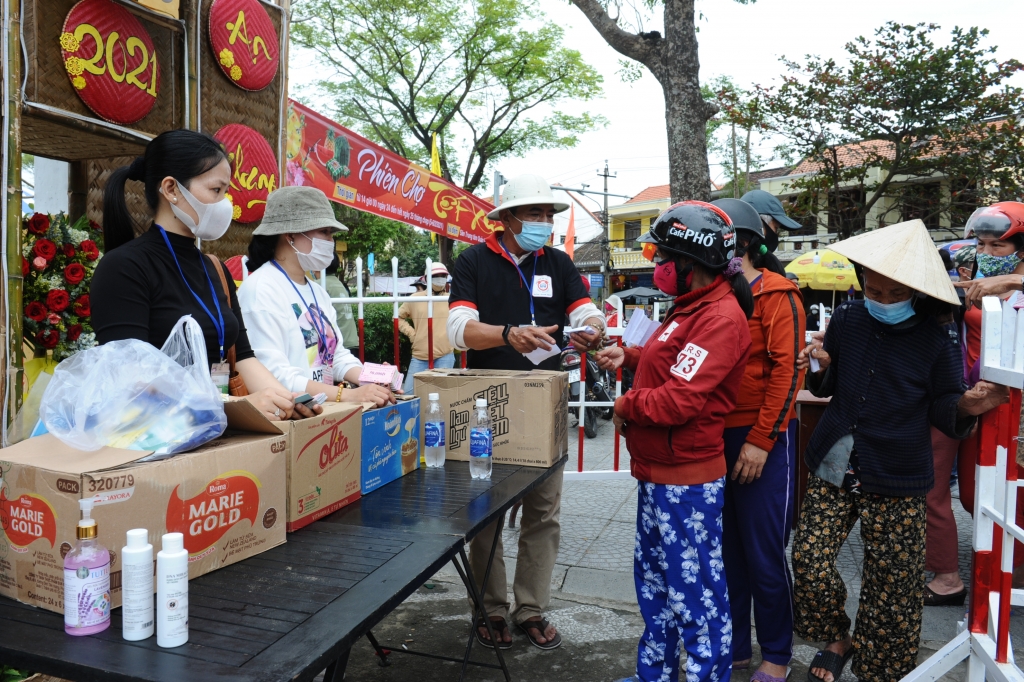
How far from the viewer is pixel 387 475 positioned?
2.58 meters

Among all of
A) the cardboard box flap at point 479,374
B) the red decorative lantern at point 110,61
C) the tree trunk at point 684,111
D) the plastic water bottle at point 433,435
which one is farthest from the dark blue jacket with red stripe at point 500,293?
the tree trunk at point 684,111

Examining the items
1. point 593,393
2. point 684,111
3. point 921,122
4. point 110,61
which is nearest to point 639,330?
point 110,61

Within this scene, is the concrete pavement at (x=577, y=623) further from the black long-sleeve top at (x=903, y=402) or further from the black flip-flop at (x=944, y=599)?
the black long-sleeve top at (x=903, y=402)

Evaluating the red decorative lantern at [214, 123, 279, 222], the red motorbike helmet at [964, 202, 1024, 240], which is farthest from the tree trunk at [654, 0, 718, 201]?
the red decorative lantern at [214, 123, 279, 222]

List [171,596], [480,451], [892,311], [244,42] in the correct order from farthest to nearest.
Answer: [244,42] < [480,451] < [892,311] < [171,596]

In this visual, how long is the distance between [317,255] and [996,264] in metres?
3.28

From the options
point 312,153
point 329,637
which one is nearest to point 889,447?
point 329,637

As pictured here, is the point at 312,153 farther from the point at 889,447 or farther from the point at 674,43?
the point at 889,447

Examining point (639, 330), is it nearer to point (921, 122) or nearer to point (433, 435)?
point (433, 435)

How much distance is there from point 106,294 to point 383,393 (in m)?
0.96

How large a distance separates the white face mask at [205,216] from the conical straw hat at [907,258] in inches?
81.9

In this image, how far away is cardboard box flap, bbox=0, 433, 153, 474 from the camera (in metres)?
1.49

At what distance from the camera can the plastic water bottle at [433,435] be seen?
110 inches

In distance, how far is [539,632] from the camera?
3.32 meters
